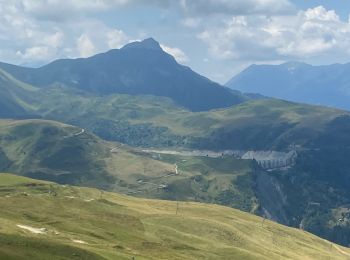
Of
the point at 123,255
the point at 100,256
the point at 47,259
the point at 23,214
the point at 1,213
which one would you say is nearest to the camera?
the point at 47,259

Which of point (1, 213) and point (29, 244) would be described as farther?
point (1, 213)

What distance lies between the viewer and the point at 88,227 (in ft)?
646

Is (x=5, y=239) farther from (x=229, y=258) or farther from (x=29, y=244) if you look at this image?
(x=229, y=258)

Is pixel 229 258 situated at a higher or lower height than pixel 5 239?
lower

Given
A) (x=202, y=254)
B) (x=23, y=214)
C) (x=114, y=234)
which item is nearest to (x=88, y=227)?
(x=114, y=234)

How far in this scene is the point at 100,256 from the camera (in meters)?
128

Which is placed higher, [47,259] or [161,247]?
[47,259]

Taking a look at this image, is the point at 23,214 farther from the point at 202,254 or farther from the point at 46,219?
the point at 202,254

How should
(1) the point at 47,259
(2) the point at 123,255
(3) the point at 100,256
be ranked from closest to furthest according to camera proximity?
(1) the point at 47,259
(3) the point at 100,256
(2) the point at 123,255

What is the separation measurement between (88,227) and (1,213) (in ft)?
103

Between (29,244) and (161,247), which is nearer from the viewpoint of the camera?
(29,244)

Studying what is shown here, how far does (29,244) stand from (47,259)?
41.6ft

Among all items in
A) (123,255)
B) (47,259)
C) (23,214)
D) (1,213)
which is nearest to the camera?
(47,259)

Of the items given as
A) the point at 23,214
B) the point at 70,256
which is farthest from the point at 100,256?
the point at 23,214
